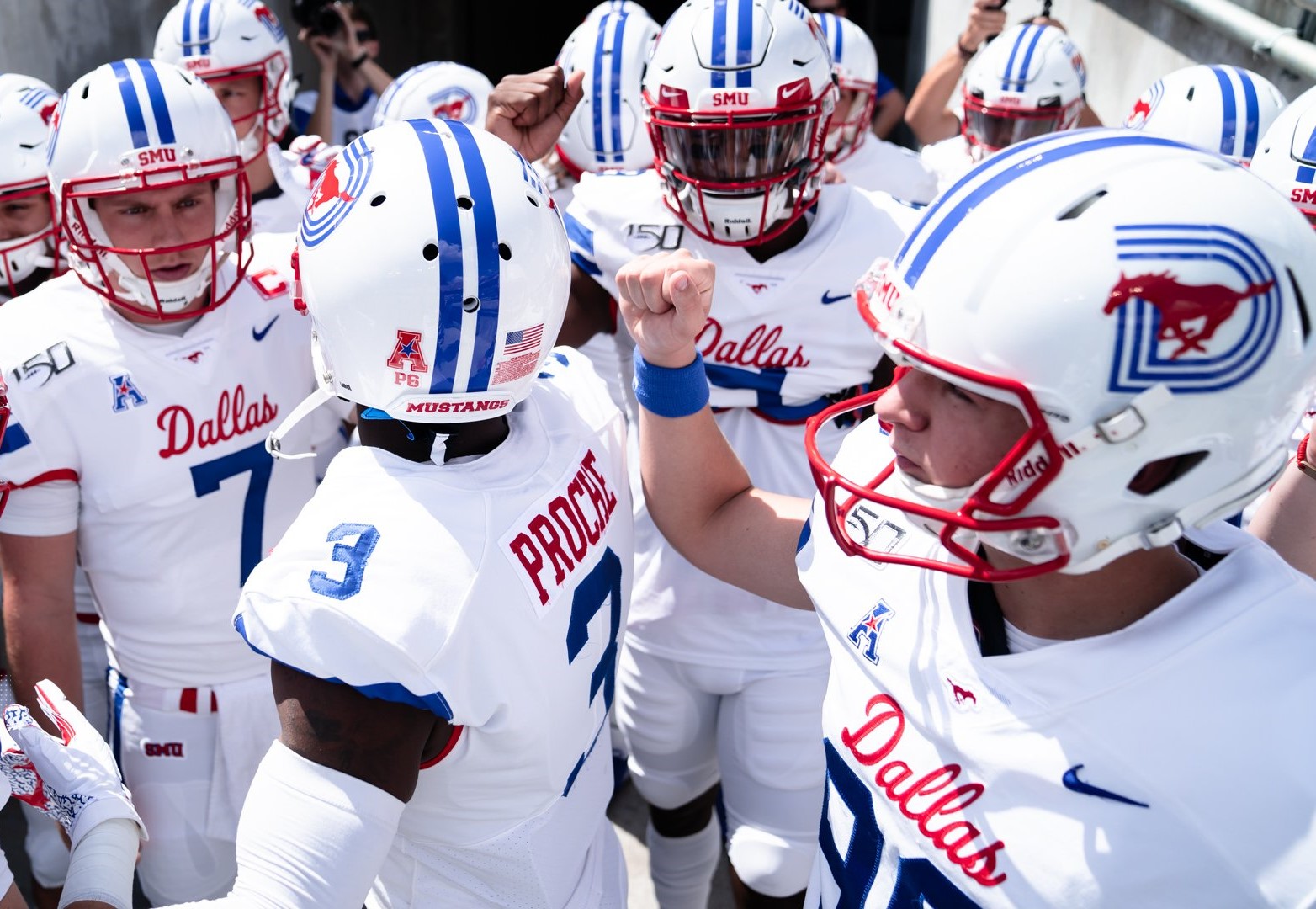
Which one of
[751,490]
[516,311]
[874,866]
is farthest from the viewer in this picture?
[751,490]

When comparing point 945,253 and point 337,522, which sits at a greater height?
point 945,253

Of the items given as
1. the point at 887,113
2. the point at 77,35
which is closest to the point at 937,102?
the point at 887,113

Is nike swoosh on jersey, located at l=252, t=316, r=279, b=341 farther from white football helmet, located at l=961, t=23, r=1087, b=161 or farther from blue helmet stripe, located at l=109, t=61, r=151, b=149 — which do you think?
white football helmet, located at l=961, t=23, r=1087, b=161

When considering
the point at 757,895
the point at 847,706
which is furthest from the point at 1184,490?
the point at 757,895

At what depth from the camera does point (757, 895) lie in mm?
2719

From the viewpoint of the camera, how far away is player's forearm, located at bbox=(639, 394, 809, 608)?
192 centimetres

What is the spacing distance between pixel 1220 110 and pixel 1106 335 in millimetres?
2999

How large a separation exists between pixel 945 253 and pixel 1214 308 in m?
0.30

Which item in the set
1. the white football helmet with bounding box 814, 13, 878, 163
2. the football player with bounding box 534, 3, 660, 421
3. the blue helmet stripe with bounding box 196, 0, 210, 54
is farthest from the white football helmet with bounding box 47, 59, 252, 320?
the white football helmet with bounding box 814, 13, 878, 163

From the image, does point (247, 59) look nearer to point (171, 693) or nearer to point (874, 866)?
point (171, 693)

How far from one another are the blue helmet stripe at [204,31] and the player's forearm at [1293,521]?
4283mm

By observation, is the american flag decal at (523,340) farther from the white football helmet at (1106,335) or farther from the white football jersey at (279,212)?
the white football jersey at (279,212)

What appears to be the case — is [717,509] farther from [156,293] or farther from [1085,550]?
[156,293]

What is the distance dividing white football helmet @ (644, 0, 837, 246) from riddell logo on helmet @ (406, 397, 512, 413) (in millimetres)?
1110
